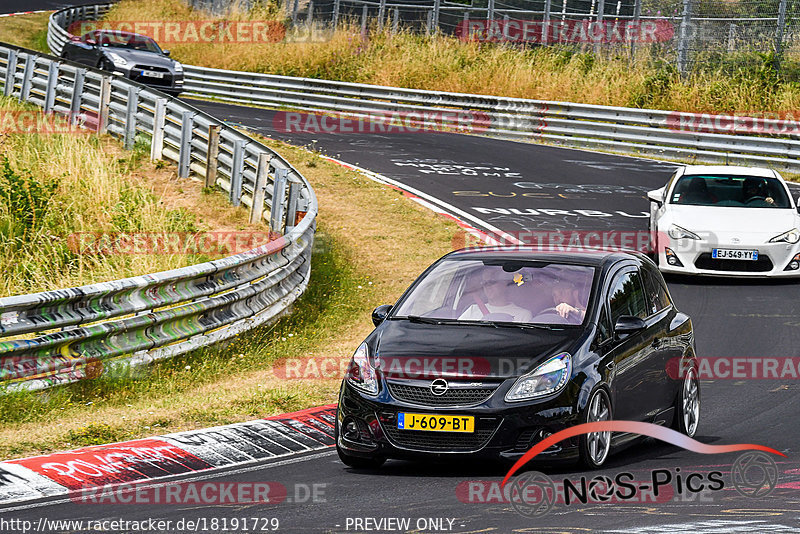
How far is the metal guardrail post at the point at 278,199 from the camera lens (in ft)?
54.2

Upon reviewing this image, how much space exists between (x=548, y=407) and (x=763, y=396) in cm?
388

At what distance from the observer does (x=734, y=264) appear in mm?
15711

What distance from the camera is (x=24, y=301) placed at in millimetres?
9164

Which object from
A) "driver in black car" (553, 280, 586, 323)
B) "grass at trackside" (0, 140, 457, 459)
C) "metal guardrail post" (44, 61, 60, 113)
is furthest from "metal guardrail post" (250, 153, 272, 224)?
"driver in black car" (553, 280, 586, 323)

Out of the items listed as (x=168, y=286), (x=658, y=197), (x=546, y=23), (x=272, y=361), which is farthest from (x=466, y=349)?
(x=546, y=23)

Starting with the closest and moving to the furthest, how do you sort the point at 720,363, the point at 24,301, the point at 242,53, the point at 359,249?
1. the point at 24,301
2. the point at 720,363
3. the point at 359,249
4. the point at 242,53

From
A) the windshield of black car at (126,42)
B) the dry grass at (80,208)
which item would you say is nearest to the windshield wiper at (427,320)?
the dry grass at (80,208)

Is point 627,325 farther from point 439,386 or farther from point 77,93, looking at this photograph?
point 77,93

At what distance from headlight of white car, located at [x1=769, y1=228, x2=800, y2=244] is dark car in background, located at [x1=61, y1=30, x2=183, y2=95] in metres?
20.2

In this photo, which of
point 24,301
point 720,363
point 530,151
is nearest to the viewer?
point 24,301

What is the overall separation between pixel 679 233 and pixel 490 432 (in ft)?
30.7

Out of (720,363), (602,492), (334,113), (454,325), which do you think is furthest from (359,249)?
(334,113)

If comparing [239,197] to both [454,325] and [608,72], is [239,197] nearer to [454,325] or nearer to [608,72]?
[454,325]

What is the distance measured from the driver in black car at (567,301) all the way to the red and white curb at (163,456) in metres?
1.98
